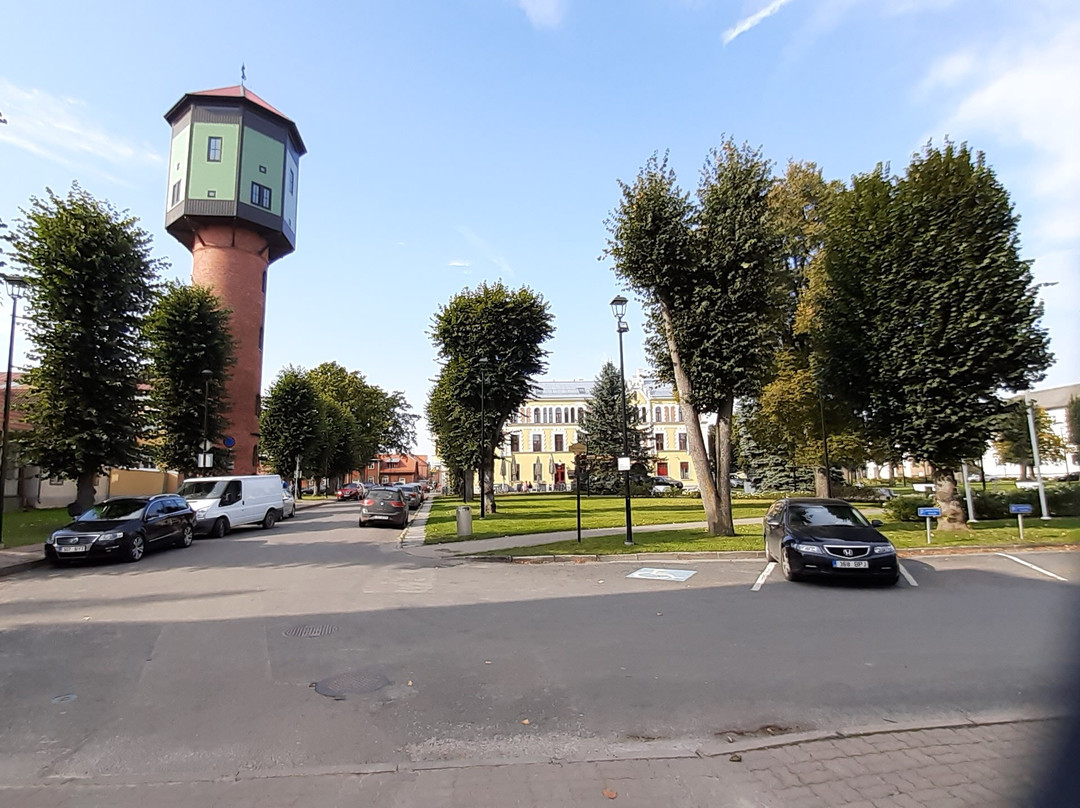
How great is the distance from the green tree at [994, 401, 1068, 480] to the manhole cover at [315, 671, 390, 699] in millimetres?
Answer: 10399


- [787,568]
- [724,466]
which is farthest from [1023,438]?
[787,568]

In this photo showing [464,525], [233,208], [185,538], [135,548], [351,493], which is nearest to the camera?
[135,548]

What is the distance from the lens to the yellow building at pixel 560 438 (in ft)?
269

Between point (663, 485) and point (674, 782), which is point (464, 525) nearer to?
point (674, 782)

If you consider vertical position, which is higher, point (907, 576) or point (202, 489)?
point (202, 489)

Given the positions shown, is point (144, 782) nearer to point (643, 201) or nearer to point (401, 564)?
point (401, 564)

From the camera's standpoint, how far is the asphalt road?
4.47 metres

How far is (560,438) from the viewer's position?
281 ft

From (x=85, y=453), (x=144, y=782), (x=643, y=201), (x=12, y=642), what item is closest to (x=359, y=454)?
(x=85, y=453)

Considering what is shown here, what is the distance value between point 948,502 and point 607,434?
132ft

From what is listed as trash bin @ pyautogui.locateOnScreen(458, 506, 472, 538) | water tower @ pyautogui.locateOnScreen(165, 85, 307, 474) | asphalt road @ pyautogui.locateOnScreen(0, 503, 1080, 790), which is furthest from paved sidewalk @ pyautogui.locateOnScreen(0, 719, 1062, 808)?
water tower @ pyautogui.locateOnScreen(165, 85, 307, 474)

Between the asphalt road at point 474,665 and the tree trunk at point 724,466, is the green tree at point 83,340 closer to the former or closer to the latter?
the asphalt road at point 474,665

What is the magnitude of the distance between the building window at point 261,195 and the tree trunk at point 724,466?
131 feet

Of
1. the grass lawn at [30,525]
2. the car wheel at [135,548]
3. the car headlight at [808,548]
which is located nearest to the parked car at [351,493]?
the grass lawn at [30,525]
